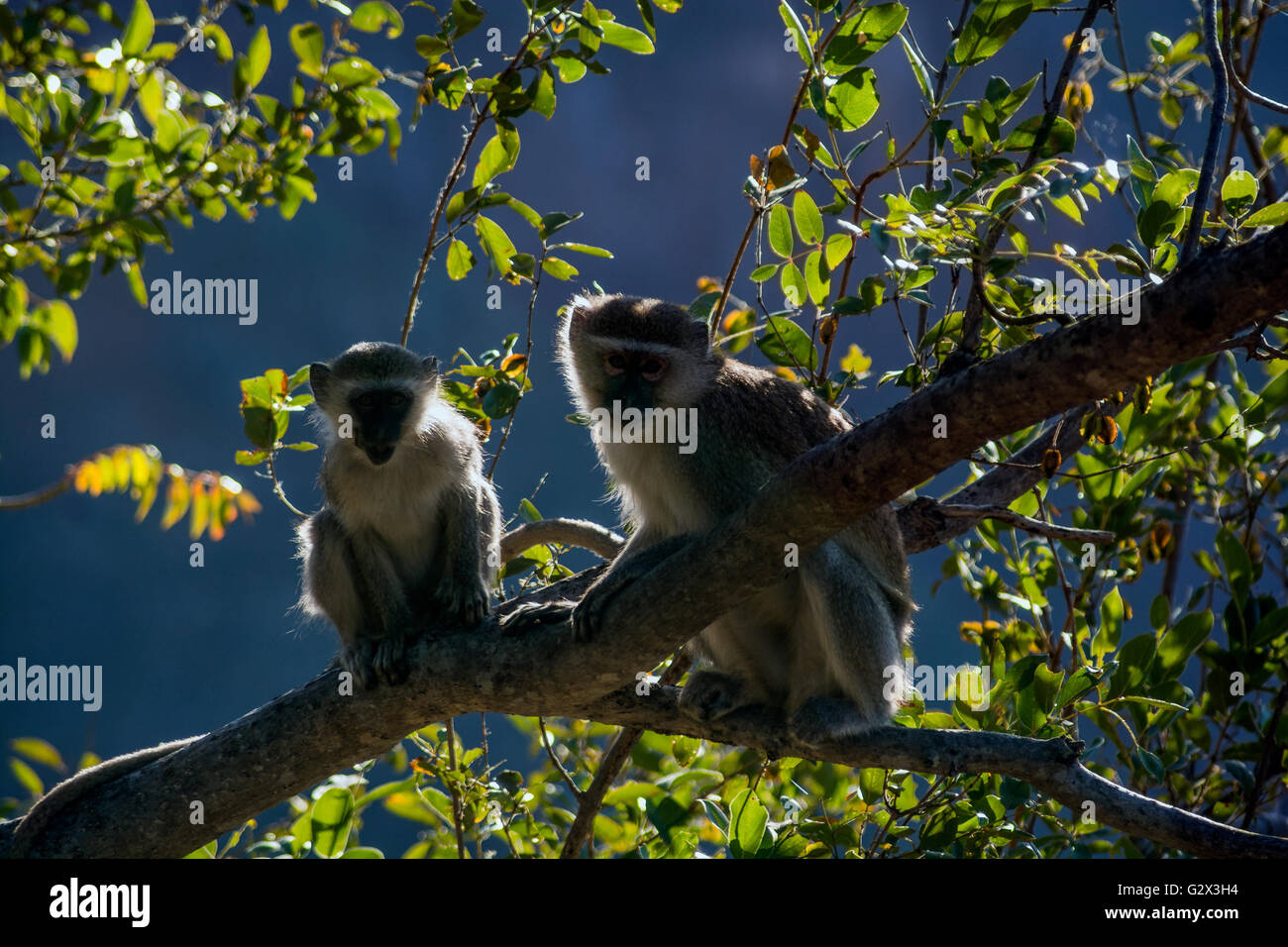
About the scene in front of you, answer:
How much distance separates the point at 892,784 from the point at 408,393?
278 centimetres

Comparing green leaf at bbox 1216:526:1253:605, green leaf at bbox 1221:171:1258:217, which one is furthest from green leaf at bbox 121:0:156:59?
green leaf at bbox 1216:526:1253:605

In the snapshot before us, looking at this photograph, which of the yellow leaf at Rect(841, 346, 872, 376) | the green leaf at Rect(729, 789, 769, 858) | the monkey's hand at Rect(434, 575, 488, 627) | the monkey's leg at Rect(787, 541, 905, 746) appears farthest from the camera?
the yellow leaf at Rect(841, 346, 872, 376)

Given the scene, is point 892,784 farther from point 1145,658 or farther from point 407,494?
point 407,494

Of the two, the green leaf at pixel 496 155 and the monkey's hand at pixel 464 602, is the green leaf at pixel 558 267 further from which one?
the monkey's hand at pixel 464 602

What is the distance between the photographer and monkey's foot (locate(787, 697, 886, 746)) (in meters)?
4.08

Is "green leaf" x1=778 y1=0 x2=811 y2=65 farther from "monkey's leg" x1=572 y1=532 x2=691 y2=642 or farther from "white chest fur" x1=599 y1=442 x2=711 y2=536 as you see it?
"monkey's leg" x1=572 y1=532 x2=691 y2=642

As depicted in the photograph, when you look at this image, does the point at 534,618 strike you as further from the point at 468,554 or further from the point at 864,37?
the point at 864,37

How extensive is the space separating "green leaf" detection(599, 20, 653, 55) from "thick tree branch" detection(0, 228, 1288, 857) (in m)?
2.07

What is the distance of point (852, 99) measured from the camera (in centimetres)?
376

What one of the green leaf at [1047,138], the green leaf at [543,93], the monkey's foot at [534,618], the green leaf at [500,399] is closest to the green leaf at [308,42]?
the green leaf at [543,93]

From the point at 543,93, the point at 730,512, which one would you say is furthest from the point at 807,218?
the point at 543,93
